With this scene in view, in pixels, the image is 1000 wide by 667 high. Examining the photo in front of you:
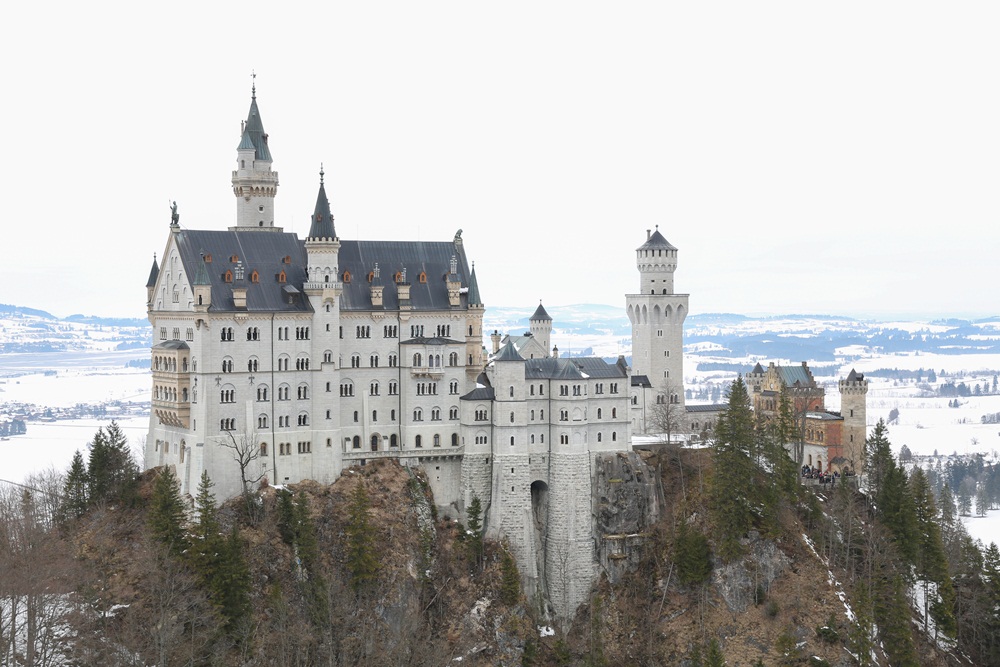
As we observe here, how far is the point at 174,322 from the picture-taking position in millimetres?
102375

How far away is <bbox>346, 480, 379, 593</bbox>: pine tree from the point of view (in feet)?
317

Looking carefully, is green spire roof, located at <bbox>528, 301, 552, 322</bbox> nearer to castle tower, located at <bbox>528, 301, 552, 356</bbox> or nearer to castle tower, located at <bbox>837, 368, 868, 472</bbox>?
castle tower, located at <bbox>528, 301, 552, 356</bbox>

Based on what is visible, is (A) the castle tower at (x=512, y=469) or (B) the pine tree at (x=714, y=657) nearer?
(B) the pine tree at (x=714, y=657)

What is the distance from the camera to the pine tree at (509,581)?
103m

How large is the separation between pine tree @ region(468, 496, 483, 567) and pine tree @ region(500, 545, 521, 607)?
1978 mm

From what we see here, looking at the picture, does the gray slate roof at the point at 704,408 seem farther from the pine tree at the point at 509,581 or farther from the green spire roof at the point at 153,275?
the green spire roof at the point at 153,275

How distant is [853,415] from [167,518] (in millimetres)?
63277

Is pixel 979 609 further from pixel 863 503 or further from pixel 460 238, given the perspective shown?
pixel 460 238

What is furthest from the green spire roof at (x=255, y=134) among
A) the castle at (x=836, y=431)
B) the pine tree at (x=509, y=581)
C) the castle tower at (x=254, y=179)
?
the castle at (x=836, y=431)

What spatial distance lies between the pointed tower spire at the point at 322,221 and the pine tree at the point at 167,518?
24.6 m

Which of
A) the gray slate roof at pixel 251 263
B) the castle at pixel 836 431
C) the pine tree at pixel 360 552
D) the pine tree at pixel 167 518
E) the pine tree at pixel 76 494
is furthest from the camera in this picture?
the castle at pixel 836 431

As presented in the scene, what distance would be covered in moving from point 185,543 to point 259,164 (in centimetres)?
3676

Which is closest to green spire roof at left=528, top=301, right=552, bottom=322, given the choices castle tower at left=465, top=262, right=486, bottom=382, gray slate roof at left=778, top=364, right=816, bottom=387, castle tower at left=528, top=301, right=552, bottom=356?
castle tower at left=528, top=301, right=552, bottom=356

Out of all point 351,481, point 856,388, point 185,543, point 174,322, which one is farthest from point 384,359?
point 856,388
